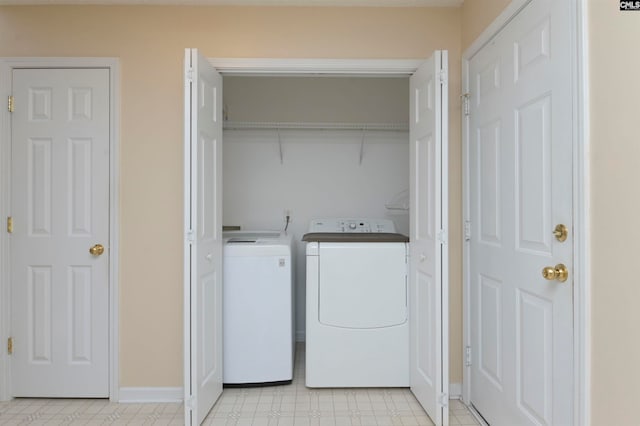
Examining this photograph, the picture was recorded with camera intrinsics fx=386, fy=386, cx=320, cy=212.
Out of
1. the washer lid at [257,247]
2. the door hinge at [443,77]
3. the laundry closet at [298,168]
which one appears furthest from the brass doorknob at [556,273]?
the laundry closet at [298,168]

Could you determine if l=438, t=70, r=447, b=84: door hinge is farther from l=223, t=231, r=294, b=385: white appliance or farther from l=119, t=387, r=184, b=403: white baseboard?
l=119, t=387, r=184, b=403: white baseboard

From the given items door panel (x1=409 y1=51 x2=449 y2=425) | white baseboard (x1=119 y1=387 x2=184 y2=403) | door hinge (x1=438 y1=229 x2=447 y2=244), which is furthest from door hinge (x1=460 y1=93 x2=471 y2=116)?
white baseboard (x1=119 y1=387 x2=184 y2=403)

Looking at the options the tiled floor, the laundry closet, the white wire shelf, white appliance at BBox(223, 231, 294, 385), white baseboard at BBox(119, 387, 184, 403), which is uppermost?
the white wire shelf

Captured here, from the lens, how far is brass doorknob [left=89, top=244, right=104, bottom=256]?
7.57 ft

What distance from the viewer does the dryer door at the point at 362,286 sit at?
2.43 metres

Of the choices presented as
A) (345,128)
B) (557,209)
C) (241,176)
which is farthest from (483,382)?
(241,176)

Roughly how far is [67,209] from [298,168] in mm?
1729

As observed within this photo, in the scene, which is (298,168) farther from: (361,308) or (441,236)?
(441,236)

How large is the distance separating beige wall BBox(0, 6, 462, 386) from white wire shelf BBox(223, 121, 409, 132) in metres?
0.89

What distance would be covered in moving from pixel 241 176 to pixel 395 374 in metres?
2.00

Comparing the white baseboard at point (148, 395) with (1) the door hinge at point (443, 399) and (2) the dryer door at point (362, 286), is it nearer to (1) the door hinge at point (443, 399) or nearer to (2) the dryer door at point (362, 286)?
(2) the dryer door at point (362, 286)

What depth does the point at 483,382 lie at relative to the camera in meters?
2.09

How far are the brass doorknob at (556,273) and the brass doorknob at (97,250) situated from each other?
232cm

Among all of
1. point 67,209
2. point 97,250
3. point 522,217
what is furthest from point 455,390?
point 67,209
